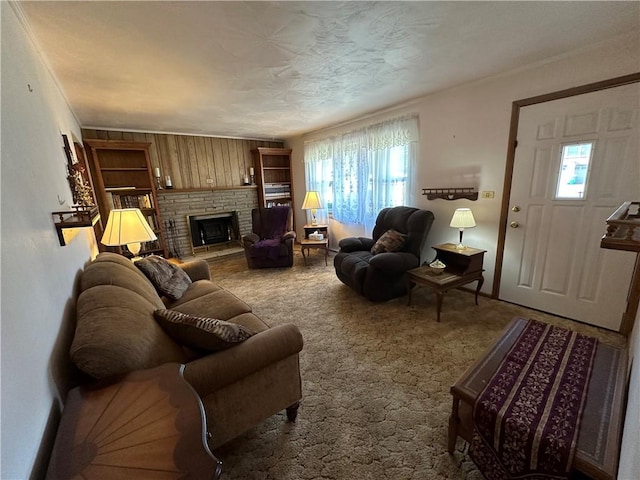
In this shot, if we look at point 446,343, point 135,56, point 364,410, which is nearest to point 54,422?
point 364,410

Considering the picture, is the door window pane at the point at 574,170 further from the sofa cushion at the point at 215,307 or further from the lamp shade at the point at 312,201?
the lamp shade at the point at 312,201

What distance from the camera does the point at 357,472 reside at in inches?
49.6

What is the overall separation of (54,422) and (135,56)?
7.22 feet

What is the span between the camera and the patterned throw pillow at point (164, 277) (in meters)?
2.18

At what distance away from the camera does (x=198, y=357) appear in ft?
4.30

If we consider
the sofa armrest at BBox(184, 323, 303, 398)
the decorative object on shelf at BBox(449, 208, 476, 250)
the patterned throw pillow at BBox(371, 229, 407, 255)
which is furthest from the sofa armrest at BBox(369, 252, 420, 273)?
the sofa armrest at BBox(184, 323, 303, 398)

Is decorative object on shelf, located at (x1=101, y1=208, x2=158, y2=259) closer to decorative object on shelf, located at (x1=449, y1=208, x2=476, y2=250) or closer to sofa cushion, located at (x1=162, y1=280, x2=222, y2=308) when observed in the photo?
sofa cushion, located at (x1=162, y1=280, x2=222, y2=308)

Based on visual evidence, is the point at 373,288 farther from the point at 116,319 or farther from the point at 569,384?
the point at 116,319

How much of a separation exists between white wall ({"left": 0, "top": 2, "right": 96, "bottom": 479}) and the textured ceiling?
38 cm

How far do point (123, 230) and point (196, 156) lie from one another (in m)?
3.07

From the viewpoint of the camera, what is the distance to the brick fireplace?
4.67 meters

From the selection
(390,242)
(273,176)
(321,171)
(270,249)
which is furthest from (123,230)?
(273,176)

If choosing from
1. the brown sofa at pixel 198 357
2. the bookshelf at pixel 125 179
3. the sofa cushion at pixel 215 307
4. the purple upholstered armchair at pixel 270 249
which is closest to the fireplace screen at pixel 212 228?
the bookshelf at pixel 125 179

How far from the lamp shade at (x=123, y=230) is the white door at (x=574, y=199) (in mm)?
3428
